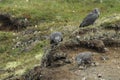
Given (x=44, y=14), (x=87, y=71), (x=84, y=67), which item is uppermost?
(x=44, y=14)

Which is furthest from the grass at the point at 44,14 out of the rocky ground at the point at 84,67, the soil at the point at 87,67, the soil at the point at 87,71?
the soil at the point at 87,71

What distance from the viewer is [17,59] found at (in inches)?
1460

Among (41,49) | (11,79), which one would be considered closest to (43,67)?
(11,79)

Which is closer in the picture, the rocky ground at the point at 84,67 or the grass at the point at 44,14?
the rocky ground at the point at 84,67

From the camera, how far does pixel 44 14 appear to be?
163 ft

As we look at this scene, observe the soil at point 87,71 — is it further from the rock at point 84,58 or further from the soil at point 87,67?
the rock at point 84,58

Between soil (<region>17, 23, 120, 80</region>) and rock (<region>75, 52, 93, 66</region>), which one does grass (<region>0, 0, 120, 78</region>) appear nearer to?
soil (<region>17, 23, 120, 80</region>)

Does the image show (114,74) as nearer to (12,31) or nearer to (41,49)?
(41,49)

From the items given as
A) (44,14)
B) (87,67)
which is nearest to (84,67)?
(87,67)

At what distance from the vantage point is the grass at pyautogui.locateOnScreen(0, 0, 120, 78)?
124ft

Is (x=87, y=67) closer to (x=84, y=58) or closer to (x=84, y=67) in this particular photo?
(x=84, y=67)

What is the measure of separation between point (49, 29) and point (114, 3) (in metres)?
12.6

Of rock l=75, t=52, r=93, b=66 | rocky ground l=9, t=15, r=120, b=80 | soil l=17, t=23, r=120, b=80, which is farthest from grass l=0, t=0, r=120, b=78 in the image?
rock l=75, t=52, r=93, b=66

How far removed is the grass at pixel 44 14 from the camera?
124ft
